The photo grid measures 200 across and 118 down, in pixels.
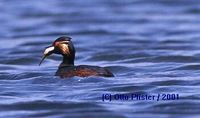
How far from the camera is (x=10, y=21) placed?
3488 centimetres

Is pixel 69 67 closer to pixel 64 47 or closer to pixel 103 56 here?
pixel 64 47

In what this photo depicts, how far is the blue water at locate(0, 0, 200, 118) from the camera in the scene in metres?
18.4

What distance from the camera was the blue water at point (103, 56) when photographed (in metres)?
18.4

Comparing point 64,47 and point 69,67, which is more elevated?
point 64,47

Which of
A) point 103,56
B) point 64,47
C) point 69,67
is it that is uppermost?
point 64,47

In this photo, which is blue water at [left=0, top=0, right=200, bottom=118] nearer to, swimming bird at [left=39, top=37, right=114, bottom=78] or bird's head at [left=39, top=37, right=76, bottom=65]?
swimming bird at [left=39, top=37, right=114, bottom=78]

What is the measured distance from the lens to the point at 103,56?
26094 mm

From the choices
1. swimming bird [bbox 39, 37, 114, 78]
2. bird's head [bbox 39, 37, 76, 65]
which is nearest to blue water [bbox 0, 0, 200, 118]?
swimming bird [bbox 39, 37, 114, 78]

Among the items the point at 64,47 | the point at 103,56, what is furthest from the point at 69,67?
the point at 103,56

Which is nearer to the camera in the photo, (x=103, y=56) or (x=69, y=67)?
(x=69, y=67)

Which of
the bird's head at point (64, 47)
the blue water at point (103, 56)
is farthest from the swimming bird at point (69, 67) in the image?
the blue water at point (103, 56)

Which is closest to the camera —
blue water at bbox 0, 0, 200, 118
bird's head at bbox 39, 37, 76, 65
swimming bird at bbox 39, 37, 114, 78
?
blue water at bbox 0, 0, 200, 118

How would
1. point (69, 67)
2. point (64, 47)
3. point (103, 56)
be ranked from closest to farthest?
point (69, 67) < point (64, 47) < point (103, 56)

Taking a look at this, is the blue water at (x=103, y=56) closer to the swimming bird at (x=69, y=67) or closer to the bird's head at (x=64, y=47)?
the swimming bird at (x=69, y=67)
